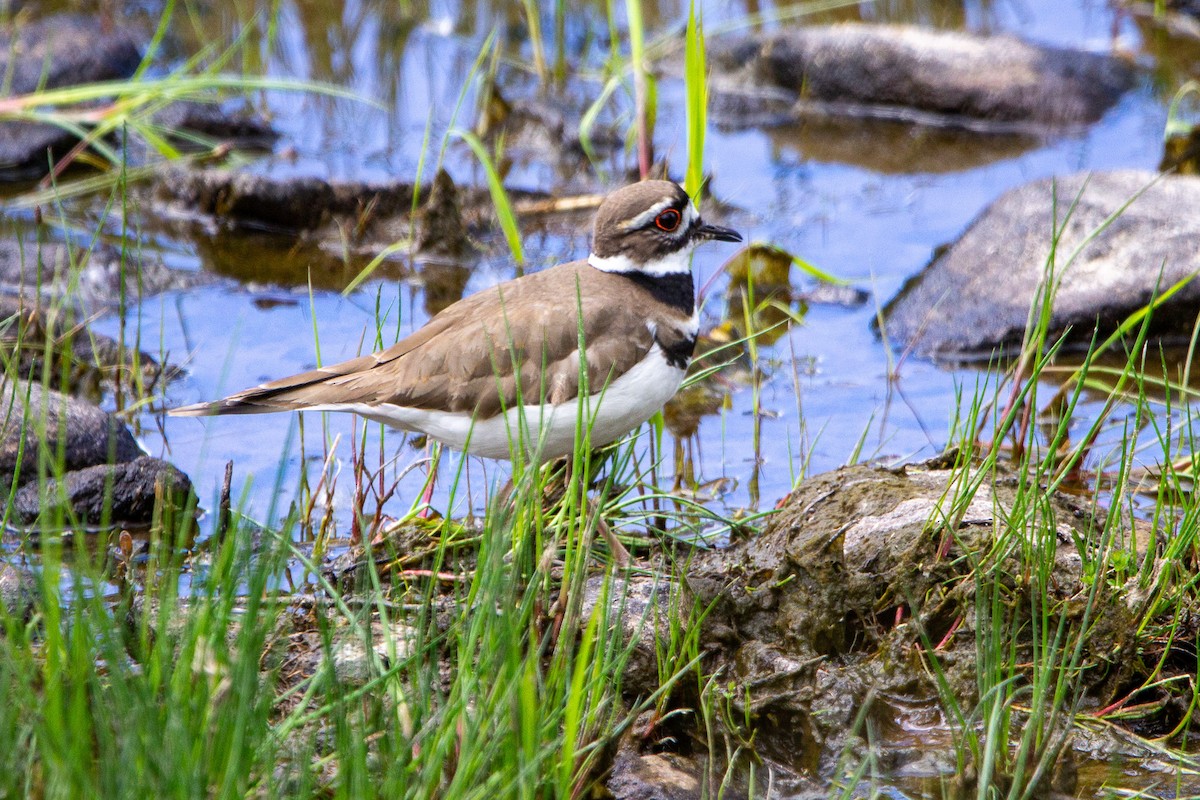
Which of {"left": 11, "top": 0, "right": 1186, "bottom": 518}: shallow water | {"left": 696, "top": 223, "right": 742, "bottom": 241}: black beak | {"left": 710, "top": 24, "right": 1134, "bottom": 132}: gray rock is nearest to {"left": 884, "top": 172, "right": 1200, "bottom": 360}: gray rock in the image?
{"left": 11, "top": 0, "right": 1186, "bottom": 518}: shallow water

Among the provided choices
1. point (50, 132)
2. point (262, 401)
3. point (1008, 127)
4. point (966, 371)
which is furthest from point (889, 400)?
point (50, 132)

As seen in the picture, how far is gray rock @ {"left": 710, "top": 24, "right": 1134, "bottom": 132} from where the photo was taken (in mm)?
9664

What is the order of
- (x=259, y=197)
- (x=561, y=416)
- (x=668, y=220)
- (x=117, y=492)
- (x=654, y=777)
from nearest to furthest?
(x=654, y=777) < (x=561, y=416) < (x=668, y=220) < (x=117, y=492) < (x=259, y=197)

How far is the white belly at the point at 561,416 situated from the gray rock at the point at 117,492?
39.3 inches

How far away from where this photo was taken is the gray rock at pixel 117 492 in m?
5.34

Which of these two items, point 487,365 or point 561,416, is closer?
point 561,416

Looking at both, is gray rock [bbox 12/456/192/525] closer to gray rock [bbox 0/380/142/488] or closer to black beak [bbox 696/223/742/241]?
gray rock [bbox 0/380/142/488]

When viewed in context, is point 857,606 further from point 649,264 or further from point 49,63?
point 49,63

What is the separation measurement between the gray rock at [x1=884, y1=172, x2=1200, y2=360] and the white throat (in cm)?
182

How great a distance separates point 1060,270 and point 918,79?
3392 millimetres

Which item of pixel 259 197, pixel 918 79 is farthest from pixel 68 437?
pixel 918 79

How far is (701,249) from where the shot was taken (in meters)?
8.30

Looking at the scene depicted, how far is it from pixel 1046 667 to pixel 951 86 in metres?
7.19

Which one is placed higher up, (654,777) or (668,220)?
(668,220)
